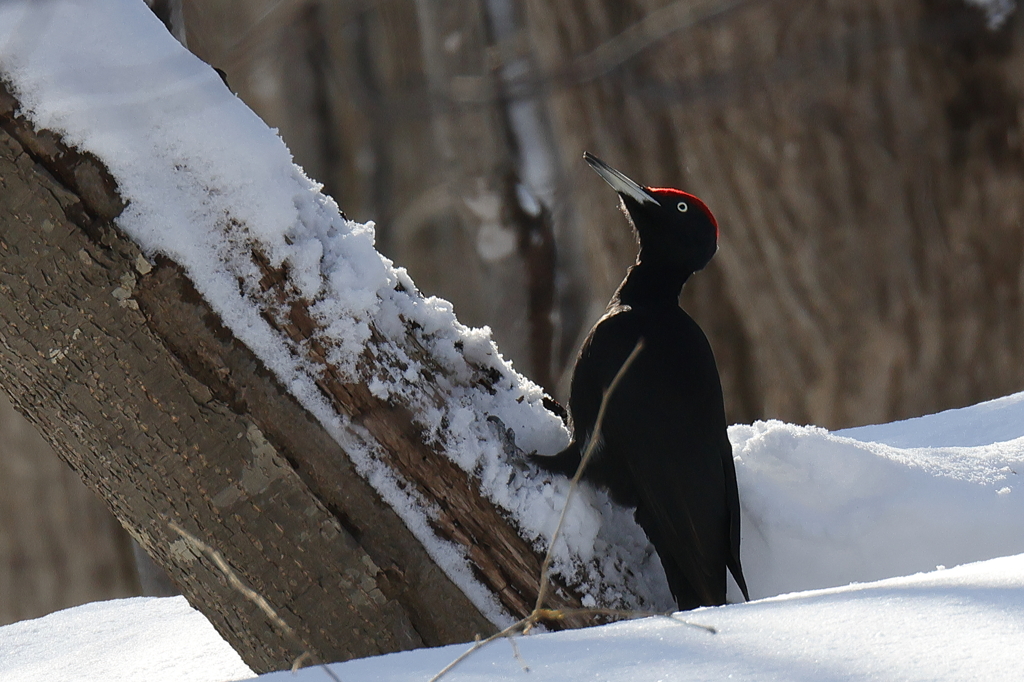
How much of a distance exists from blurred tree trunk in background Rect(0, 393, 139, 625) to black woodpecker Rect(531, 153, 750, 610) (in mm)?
3748

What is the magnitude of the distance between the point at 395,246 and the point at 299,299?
664 cm

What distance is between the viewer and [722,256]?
4965mm

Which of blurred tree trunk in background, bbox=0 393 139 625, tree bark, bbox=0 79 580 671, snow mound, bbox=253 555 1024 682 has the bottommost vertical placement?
blurred tree trunk in background, bbox=0 393 139 625

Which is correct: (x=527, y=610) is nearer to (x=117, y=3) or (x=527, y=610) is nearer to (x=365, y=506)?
(x=365, y=506)

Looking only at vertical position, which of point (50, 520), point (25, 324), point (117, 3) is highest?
point (117, 3)

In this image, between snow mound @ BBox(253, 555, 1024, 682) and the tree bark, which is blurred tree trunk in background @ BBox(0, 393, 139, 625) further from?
snow mound @ BBox(253, 555, 1024, 682)

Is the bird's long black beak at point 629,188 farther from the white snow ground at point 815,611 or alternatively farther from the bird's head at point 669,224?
the white snow ground at point 815,611

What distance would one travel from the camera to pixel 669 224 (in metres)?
2.03

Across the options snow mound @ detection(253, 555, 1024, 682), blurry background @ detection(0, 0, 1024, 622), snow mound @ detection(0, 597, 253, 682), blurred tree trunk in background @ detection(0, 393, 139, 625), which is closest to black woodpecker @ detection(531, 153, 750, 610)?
snow mound @ detection(253, 555, 1024, 682)

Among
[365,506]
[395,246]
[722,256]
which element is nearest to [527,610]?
[365,506]

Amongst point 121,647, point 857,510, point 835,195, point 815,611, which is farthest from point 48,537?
point 815,611

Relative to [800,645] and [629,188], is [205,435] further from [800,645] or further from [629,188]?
[629,188]

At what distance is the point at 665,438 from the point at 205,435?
81 centimetres

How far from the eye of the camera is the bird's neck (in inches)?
78.2
